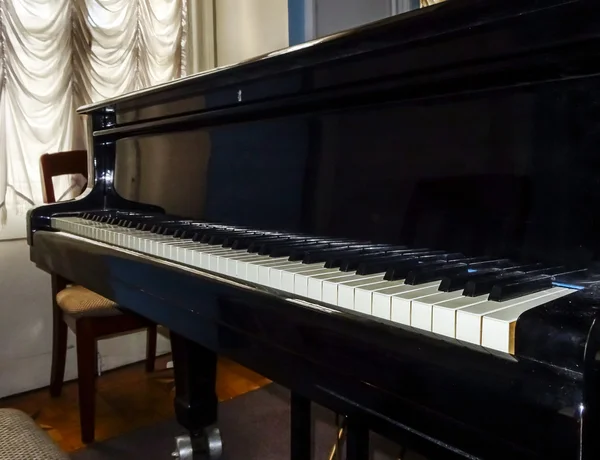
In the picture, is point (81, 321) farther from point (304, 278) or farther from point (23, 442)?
point (304, 278)

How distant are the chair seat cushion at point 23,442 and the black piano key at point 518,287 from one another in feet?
2.32

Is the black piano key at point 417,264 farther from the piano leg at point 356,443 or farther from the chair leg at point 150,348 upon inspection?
the chair leg at point 150,348

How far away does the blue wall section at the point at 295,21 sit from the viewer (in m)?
2.57

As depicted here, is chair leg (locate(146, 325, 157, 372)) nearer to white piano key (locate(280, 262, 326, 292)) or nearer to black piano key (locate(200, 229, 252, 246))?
black piano key (locate(200, 229, 252, 246))

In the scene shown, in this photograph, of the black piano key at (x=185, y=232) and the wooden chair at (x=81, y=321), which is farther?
the wooden chair at (x=81, y=321)

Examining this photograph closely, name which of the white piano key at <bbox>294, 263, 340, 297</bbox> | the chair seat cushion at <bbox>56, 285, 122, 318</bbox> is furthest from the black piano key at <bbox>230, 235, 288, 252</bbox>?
the chair seat cushion at <bbox>56, 285, 122, 318</bbox>

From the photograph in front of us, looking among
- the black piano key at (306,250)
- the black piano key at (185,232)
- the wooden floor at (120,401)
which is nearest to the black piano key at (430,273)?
the black piano key at (306,250)

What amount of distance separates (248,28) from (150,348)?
1.57 metres

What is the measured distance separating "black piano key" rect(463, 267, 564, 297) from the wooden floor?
66.2 inches

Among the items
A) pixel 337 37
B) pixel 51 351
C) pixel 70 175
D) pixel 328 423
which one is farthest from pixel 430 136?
pixel 51 351

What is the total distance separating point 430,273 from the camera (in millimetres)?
669

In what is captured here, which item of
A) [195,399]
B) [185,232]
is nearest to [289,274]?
[185,232]

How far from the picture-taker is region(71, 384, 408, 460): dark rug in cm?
179

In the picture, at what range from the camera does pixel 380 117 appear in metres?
0.91
